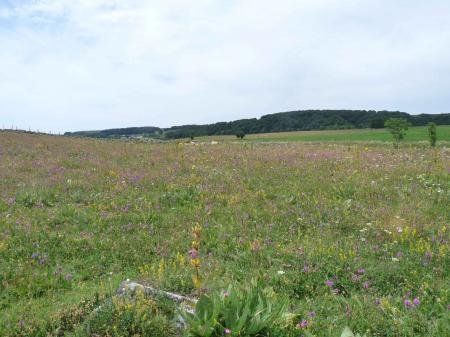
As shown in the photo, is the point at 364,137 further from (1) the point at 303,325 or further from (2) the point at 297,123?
(1) the point at 303,325

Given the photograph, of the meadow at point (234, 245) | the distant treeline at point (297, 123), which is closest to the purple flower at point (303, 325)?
the meadow at point (234, 245)

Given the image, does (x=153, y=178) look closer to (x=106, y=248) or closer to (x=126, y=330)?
(x=106, y=248)

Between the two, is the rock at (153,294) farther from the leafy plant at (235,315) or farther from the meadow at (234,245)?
the leafy plant at (235,315)

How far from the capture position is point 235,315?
4.21 m

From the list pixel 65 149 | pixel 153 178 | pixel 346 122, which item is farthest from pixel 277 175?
pixel 346 122

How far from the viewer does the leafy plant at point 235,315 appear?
4.09m

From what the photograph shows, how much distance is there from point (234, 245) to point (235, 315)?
142 inches

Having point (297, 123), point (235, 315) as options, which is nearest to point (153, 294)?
point (235, 315)

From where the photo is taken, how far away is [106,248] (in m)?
7.99

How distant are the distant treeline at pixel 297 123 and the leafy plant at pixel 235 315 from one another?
107528 millimetres

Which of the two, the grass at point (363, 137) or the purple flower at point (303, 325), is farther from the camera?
the grass at point (363, 137)

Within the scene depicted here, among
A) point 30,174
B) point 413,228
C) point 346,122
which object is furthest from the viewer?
point 346,122

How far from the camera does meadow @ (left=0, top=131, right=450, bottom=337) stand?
16.2ft

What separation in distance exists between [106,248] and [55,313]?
2956 mm
